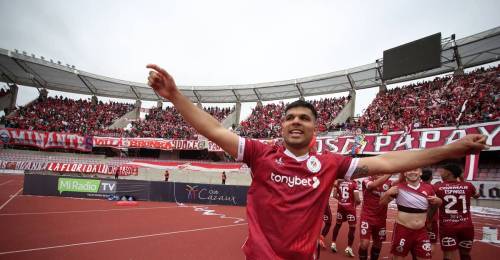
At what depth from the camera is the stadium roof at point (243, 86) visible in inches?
988

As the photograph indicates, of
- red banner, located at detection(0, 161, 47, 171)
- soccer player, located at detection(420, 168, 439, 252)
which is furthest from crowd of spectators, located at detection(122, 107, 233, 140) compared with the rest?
soccer player, located at detection(420, 168, 439, 252)

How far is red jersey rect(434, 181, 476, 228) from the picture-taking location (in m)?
6.03

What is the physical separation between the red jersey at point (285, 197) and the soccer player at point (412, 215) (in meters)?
4.00

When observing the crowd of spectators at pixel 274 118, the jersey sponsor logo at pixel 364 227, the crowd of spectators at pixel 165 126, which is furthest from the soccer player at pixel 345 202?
the crowd of spectators at pixel 165 126

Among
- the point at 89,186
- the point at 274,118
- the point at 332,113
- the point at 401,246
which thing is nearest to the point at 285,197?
the point at 401,246

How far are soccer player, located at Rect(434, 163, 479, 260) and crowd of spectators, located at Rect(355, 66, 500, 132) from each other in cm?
1508

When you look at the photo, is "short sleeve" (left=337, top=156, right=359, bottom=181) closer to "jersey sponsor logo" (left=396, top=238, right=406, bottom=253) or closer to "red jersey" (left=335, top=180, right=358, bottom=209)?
"jersey sponsor logo" (left=396, top=238, right=406, bottom=253)

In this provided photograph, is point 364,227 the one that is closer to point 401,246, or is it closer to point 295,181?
point 401,246

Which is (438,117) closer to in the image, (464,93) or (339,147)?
(464,93)

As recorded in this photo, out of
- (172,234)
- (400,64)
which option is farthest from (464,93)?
(172,234)

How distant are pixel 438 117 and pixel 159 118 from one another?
35.7 meters

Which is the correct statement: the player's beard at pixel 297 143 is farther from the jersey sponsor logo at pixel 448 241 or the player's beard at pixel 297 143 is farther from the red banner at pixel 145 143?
the red banner at pixel 145 143

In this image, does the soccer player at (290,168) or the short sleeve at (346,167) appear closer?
the soccer player at (290,168)

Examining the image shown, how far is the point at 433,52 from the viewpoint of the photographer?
25594 mm
